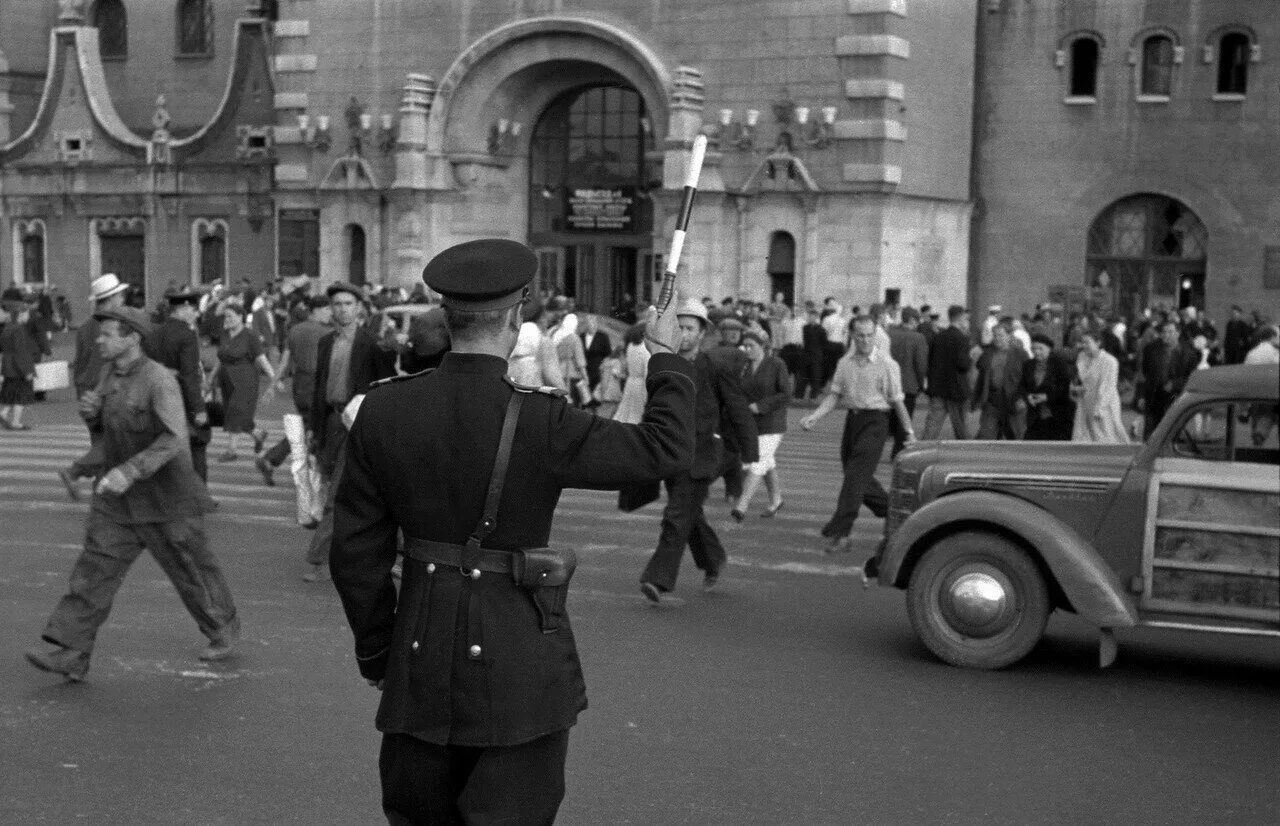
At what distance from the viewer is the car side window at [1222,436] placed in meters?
9.36

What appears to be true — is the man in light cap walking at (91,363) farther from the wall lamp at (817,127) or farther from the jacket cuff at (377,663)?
the wall lamp at (817,127)

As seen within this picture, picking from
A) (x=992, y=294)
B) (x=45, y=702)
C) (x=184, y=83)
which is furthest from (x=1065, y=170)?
(x=45, y=702)

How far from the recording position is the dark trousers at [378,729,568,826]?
4.58 metres

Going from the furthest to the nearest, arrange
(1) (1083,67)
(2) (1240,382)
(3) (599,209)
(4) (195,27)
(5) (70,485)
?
1. (4) (195,27)
2. (3) (599,209)
3. (1) (1083,67)
4. (5) (70,485)
5. (2) (1240,382)

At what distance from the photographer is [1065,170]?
3516 centimetres

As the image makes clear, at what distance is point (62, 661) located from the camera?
8.83 meters

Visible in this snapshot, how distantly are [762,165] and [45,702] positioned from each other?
81.5 ft

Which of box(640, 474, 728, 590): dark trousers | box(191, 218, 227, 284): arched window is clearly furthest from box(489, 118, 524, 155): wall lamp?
box(640, 474, 728, 590): dark trousers

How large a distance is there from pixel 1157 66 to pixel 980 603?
27.0m

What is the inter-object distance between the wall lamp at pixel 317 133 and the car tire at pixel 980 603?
1130 inches

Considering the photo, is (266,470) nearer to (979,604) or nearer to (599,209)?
(979,604)

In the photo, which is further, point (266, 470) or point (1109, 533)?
point (266, 470)

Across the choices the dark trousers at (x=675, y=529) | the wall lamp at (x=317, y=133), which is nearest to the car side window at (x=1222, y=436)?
the dark trousers at (x=675, y=529)

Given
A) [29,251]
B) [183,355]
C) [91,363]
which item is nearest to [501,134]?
[29,251]
